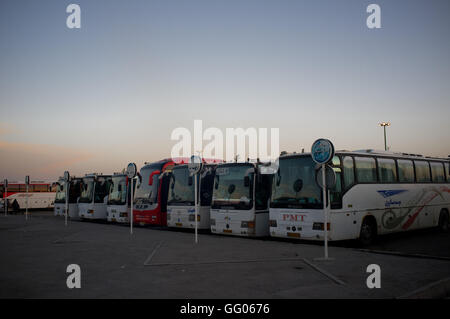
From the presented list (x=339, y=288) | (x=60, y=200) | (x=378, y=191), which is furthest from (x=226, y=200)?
(x=60, y=200)

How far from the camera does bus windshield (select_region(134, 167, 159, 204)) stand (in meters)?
21.2

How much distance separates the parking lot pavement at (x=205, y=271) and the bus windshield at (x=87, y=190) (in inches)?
521

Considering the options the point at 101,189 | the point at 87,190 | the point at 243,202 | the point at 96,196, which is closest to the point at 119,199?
the point at 101,189

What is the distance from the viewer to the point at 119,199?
80.5ft

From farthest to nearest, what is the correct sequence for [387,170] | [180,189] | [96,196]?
[96,196], [180,189], [387,170]

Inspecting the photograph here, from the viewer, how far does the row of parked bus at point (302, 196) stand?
44.3ft

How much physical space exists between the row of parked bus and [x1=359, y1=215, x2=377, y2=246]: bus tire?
0.03m

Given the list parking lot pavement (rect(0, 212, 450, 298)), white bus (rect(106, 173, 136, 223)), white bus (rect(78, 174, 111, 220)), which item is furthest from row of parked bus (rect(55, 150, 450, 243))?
white bus (rect(78, 174, 111, 220))

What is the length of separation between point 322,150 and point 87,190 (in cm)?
2040

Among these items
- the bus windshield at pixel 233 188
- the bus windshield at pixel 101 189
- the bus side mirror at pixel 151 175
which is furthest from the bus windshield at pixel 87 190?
the bus windshield at pixel 233 188

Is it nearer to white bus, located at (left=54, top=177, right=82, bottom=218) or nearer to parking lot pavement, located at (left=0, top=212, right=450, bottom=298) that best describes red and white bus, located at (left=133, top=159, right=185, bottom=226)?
parking lot pavement, located at (left=0, top=212, right=450, bottom=298)

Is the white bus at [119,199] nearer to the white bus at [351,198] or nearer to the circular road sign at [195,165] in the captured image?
the circular road sign at [195,165]

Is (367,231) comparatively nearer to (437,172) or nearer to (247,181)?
(247,181)
